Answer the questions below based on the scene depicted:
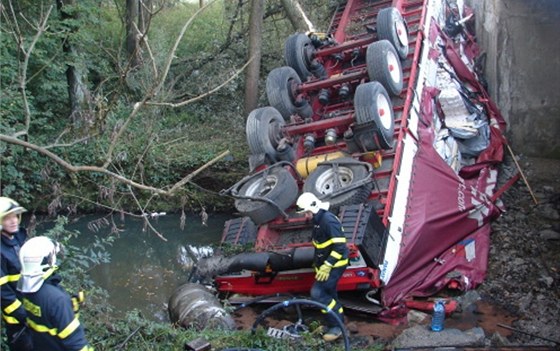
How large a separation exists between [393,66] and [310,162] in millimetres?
1735

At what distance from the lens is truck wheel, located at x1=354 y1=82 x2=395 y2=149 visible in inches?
267

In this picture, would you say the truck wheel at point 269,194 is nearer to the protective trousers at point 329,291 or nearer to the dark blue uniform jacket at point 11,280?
the protective trousers at point 329,291

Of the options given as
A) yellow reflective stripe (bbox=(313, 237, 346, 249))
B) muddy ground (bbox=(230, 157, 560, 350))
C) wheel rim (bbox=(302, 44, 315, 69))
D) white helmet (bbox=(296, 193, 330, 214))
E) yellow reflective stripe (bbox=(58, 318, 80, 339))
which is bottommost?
muddy ground (bbox=(230, 157, 560, 350))

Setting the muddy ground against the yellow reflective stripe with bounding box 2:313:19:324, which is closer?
the yellow reflective stripe with bounding box 2:313:19:324

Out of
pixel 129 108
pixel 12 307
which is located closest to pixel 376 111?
pixel 12 307

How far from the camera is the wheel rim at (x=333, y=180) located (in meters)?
6.81

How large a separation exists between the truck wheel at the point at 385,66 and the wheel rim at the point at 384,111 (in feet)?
1.35

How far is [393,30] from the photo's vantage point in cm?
805

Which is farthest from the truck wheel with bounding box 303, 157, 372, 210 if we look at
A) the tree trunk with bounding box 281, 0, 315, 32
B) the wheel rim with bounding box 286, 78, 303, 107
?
the tree trunk with bounding box 281, 0, 315, 32

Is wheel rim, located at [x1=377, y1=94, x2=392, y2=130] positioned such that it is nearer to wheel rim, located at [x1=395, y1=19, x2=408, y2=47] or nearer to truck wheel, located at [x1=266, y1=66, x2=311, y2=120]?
truck wheel, located at [x1=266, y1=66, x2=311, y2=120]

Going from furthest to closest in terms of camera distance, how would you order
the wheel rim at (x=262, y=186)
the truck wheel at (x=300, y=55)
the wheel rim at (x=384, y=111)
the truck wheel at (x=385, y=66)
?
the truck wheel at (x=300, y=55)
the truck wheel at (x=385, y=66)
the wheel rim at (x=262, y=186)
the wheel rim at (x=384, y=111)

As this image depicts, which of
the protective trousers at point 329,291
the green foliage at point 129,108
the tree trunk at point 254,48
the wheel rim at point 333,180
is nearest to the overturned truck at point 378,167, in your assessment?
the wheel rim at point 333,180

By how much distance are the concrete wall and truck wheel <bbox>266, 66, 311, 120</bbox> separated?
11.7 ft

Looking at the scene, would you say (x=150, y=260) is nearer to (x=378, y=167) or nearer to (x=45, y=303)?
(x=378, y=167)
